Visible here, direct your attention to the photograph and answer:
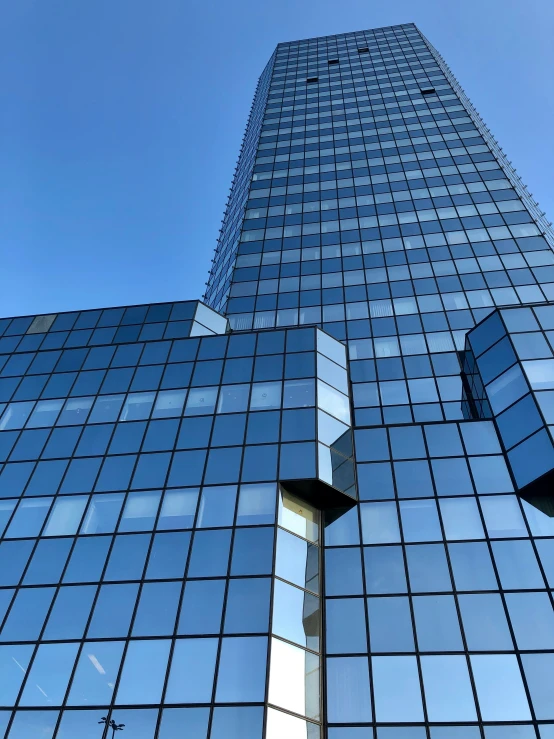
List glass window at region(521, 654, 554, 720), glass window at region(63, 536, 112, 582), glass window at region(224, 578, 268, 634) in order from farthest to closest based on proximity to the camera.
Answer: glass window at region(63, 536, 112, 582)
glass window at region(224, 578, 268, 634)
glass window at region(521, 654, 554, 720)

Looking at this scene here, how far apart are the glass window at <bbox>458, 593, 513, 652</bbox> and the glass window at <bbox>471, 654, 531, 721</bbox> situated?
0.33m

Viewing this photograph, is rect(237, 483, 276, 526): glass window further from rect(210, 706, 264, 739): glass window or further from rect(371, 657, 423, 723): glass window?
rect(210, 706, 264, 739): glass window

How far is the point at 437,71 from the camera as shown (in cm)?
7038

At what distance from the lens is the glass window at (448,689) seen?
16.6 m

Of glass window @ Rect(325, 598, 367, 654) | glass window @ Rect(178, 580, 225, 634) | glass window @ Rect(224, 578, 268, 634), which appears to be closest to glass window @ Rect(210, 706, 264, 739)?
glass window @ Rect(224, 578, 268, 634)

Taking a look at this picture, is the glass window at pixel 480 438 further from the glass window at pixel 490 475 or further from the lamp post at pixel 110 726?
the lamp post at pixel 110 726

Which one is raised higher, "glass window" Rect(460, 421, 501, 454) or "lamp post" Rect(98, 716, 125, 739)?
"lamp post" Rect(98, 716, 125, 739)

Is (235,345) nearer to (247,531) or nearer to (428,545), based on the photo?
(247,531)

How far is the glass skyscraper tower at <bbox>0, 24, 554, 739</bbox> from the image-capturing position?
16.8 m

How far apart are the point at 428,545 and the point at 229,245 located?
1514 inches

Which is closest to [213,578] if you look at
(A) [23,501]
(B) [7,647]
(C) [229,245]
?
(B) [7,647]

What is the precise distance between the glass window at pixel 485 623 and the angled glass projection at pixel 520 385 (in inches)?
199

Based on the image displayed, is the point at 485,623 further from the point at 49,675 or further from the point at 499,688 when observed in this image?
the point at 49,675

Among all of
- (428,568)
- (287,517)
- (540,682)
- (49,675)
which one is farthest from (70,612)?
(540,682)
